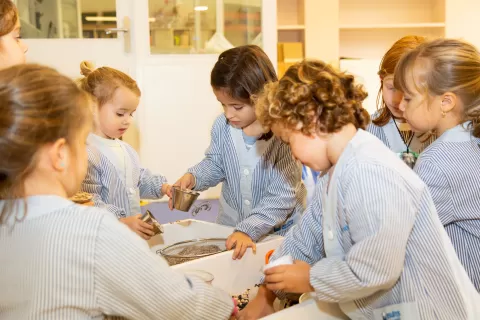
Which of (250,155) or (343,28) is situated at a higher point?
(343,28)

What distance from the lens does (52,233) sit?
77 cm

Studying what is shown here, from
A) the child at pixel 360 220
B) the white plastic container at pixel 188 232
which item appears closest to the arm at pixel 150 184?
the white plastic container at pixel 188 232

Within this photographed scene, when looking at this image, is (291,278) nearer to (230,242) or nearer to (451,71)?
(230,242)

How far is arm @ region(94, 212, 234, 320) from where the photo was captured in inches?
30.8

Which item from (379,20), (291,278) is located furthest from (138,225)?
(379,20)

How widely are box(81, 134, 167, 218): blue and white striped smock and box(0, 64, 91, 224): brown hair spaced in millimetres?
672

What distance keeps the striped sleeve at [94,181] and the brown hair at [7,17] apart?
37cm

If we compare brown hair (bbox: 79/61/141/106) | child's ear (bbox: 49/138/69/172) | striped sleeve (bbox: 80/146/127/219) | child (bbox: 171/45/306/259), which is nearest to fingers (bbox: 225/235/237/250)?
child (bbox: 171/45/306/259)

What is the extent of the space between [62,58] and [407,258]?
2.70 meters

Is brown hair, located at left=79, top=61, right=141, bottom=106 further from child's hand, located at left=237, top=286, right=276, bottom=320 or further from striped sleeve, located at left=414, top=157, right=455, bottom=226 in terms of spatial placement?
striped sleeve, located at left=414, top=157, right=455, bottom=226

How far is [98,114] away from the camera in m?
1.58

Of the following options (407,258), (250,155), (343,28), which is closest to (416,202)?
(407,258)

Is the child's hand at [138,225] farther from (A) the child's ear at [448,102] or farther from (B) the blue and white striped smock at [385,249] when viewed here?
(A) the child's ear at [448,102]

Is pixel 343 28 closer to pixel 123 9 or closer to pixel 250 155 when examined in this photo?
pixel 123 9
